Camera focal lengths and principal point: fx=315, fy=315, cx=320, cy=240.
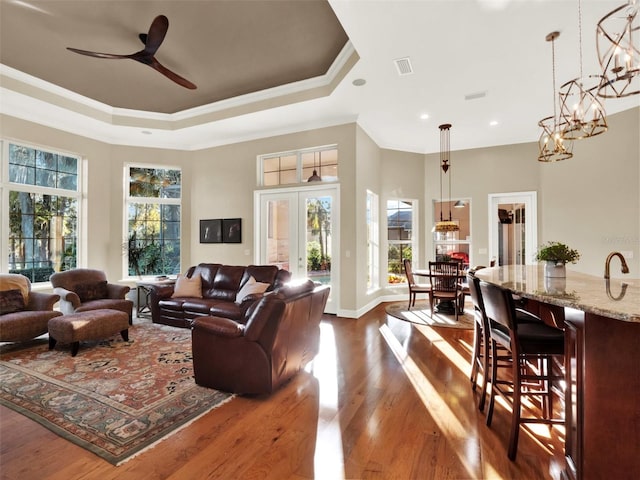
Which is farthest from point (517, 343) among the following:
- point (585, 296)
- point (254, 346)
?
point (254, 346)

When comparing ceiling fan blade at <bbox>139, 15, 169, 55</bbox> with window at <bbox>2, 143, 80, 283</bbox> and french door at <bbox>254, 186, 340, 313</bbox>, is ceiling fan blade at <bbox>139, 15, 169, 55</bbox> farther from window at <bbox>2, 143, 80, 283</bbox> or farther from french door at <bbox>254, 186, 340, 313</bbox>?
window at <bbox>2, 143, 80, 283</bbox>

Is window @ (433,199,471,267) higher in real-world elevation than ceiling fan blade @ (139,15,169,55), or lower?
lower

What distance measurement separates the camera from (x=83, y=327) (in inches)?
141

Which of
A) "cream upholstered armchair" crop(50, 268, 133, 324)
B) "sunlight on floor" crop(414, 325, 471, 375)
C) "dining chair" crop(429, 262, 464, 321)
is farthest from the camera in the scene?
"dining chair" crop(429, 262, 464, 321)

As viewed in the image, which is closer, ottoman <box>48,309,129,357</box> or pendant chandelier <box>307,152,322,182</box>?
ottoman <box>48,309,129,357</box>

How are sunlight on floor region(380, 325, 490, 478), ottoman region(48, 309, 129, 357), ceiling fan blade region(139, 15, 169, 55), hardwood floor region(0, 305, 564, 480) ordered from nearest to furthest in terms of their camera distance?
hardwood floor region(0, 305, 564, 480) → sunlight on floor region(380, 325, 490, 478) → ceiling fan blade region(139, 15, 169, 55) → ottoman region(48, 309, 129, 357)

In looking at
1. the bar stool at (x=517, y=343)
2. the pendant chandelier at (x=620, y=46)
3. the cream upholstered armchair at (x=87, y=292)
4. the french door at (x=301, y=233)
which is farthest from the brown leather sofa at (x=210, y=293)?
the pendant chandelier at (x=620, y=46)

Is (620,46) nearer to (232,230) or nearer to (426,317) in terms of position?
(426,317)

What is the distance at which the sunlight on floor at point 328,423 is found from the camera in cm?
182

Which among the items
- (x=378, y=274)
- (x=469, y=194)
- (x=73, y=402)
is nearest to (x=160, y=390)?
(x=73, y=402)

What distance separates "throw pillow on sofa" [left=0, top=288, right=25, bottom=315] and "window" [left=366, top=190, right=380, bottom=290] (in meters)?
5.36

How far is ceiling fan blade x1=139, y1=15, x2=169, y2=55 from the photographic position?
2.99 meters

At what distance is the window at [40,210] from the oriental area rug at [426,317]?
6143mm

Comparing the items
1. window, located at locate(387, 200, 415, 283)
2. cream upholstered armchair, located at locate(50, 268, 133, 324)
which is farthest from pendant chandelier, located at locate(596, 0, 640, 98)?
cream upholstered armchair, located at locate(50, 268, 133, 324)
